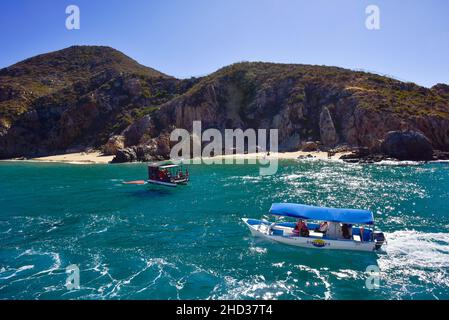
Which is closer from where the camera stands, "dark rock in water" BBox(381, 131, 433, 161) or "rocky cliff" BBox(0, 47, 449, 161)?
"dark rock in water" BBox(381, 131, 433, 161)

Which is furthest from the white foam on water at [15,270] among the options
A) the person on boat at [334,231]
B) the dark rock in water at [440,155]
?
the dark rock in water at [440,155]

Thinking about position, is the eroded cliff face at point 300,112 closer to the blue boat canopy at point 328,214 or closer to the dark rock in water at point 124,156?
the dark rock in water at point 124,156

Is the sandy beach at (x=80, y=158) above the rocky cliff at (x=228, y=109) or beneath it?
beneath

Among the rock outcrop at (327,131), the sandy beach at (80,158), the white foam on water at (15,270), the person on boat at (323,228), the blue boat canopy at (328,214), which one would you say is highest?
the rock outcrop at (327,131)

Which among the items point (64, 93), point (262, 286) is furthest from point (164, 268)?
point (64, 93)

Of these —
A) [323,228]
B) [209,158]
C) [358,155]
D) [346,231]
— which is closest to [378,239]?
[346,231]

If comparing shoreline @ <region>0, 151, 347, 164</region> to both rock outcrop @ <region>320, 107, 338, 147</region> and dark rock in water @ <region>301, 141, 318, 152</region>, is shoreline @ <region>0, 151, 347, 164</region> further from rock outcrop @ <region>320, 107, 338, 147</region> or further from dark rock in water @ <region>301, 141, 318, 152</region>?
rock outcrop @ <region>320, 107, 338, 147</region>

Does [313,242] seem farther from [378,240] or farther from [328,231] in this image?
[378,240]

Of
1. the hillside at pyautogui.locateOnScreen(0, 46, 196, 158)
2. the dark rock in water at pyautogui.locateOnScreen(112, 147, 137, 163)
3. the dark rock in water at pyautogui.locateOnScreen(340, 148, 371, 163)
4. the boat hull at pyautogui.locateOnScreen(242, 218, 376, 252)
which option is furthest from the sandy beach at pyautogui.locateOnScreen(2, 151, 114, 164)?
the boat hull at pyautogui.locateOnScreen(242, 218, 376, 252)
